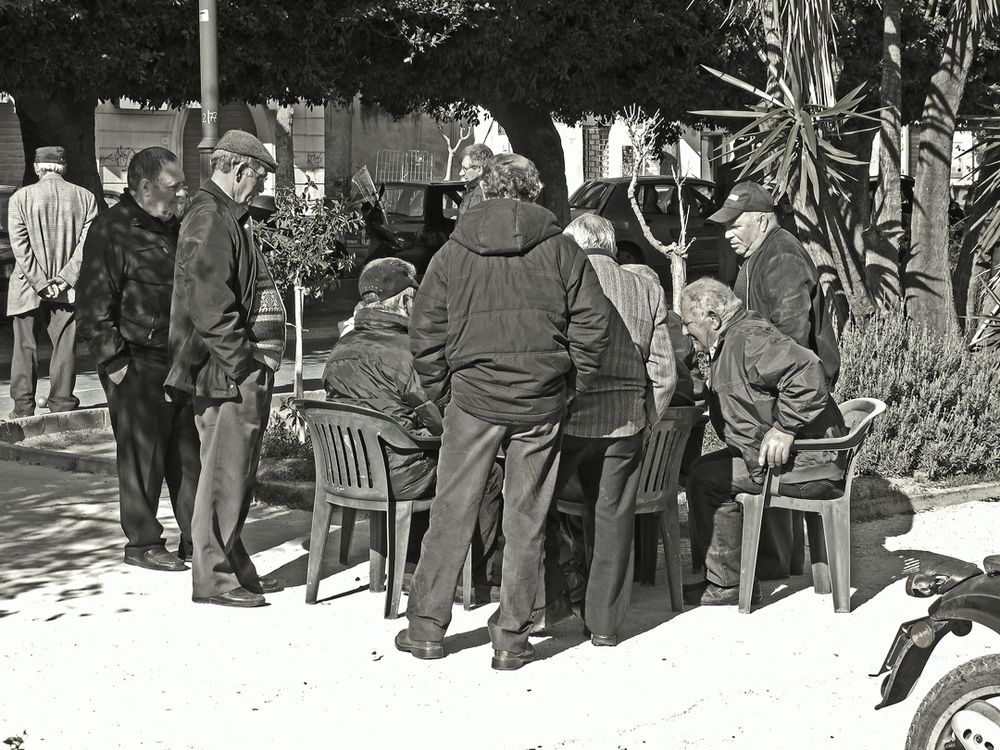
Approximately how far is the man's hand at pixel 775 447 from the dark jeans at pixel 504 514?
1101 millimetres

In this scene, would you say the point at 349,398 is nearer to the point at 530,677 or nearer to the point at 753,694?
the point at 530,677

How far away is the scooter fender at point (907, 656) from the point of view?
4.04m

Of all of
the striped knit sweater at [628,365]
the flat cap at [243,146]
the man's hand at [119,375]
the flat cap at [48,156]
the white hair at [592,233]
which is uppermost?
the flat cap at [243,146]

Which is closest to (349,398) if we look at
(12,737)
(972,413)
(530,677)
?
(530,677)

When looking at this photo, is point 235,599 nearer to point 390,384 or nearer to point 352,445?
point 352,445

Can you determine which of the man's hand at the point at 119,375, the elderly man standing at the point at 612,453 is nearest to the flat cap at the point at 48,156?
the man's hand at the point at 119,375

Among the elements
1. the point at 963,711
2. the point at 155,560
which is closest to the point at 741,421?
the point at 963,711

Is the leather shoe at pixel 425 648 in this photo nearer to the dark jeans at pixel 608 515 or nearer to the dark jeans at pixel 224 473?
the dark jeans at pixel 608 515

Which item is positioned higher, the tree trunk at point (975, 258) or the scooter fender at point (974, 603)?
the tree trunk at point (975, 258)

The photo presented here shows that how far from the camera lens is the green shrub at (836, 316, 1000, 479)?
29.5 feet

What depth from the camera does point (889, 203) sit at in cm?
1094

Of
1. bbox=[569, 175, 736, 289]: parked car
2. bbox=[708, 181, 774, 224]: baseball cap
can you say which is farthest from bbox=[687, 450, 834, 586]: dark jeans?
bbox=[569, 175, 736, 289]: parked car

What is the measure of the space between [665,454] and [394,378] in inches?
46.7

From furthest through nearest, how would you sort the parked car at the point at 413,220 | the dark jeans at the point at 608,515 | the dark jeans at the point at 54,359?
the parked car at the point at 413,220
the dark jeans at the point at 54,359
the dark jeans at the point at 608,515
